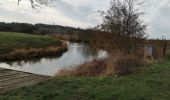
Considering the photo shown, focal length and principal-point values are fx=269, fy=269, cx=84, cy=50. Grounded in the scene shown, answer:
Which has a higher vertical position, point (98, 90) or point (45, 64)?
point (98, 90)

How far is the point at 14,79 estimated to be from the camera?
9.45 m

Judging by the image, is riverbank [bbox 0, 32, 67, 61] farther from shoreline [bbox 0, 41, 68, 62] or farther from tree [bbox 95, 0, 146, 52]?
tree [bbox 95, 0, 146, 52]

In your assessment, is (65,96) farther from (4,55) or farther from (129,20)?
(4,55)

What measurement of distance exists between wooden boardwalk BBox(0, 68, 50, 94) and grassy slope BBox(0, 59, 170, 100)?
644 mm

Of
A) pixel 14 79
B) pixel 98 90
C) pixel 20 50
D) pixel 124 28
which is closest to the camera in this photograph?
pixel 98 90

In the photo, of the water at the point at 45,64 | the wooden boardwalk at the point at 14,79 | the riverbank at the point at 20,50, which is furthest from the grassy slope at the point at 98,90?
the riverbank at the point at 20,50

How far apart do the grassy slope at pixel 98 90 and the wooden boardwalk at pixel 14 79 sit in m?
0.64

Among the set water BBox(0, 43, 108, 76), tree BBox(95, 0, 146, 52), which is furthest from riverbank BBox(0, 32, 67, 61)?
tree BBox(95, 0, 146, 52)

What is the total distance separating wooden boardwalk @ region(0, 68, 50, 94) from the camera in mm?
8185

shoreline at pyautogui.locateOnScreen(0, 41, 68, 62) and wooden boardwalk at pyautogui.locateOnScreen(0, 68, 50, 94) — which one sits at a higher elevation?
wooden boardwalk at pyautogui.locateOnScreen(0, 68, 50, 94)

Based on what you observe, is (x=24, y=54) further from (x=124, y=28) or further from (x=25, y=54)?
(x=124, y=28)

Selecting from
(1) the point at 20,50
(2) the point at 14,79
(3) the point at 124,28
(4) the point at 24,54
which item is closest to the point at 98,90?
(2) the point at 14,79

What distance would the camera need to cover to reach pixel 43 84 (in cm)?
830

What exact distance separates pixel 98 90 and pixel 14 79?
3.57 m
